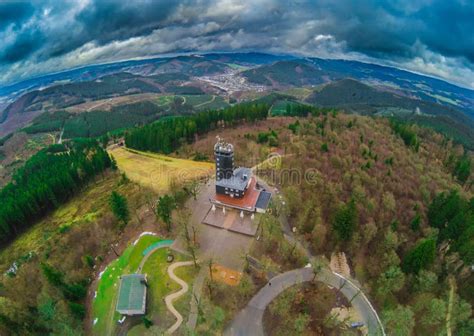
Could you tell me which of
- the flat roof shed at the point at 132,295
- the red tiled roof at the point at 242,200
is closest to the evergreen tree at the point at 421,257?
the red tiled roof at the point at 242,200

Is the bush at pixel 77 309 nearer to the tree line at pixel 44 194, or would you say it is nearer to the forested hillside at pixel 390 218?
the forested hillside at pixel 390 218

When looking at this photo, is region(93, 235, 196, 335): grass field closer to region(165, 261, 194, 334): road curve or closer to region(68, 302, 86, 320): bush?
region(165, 261, 194, 334): road curve

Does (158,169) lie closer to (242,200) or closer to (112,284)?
(242,200)

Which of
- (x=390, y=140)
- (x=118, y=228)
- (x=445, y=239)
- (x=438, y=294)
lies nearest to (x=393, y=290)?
(x=438, y=294)

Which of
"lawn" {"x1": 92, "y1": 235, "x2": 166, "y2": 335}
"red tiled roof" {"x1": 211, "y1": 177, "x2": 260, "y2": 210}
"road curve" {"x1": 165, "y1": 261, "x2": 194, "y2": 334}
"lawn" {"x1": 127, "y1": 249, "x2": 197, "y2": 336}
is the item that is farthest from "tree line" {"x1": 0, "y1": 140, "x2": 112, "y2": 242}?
"road curve" {"x1": 165, "y1": 261, "x2": 194, "y2": 334}

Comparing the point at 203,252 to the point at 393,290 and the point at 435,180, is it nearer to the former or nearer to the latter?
the point at 393,290
